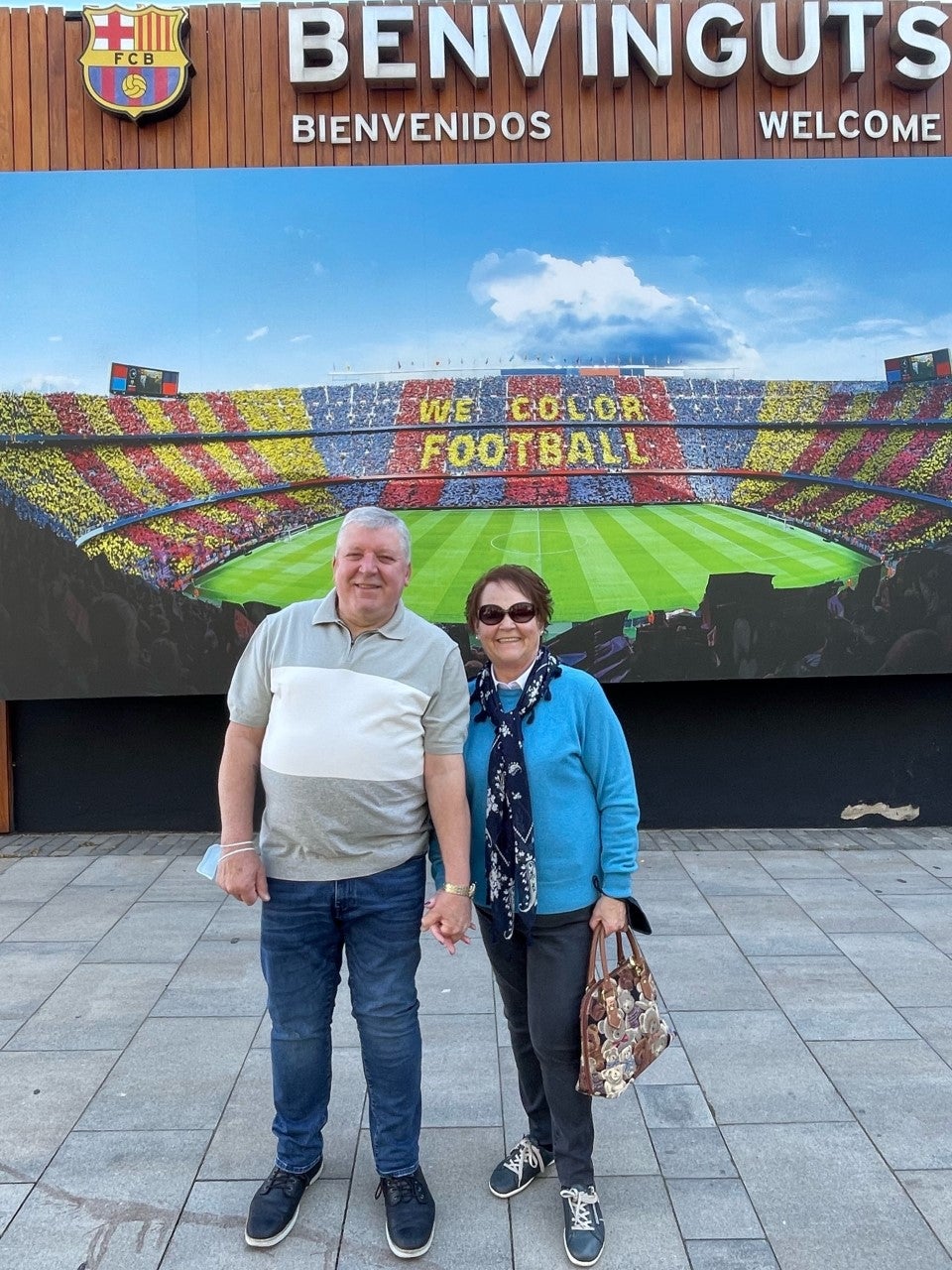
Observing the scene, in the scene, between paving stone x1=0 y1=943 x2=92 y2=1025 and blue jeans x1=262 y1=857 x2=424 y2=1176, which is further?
paving stone x1=0 y1=943 x2=92 y2=1025

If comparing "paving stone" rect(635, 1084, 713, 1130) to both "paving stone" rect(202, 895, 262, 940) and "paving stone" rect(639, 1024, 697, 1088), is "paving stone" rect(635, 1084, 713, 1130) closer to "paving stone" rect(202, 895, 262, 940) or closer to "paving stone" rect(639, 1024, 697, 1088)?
"paving stone" rect(639, 1024, 697, 1088)

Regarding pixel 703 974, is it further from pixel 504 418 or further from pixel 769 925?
pixel 504 418

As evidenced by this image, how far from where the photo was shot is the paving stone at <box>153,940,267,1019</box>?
13.1 ft

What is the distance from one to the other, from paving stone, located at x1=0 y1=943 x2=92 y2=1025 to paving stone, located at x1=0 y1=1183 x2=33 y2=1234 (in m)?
1.20

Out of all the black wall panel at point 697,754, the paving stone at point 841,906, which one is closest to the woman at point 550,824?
the paving stone at point 841,906

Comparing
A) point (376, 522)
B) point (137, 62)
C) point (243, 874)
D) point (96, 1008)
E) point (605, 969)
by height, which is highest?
point (137, 62)

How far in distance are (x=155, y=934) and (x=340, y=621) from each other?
3.08m

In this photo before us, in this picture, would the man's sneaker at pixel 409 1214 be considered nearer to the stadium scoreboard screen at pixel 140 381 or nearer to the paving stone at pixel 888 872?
the paving stone at pixel 888 872

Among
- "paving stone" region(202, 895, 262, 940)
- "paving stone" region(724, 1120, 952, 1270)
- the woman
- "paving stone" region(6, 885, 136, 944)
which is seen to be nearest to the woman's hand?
the woman

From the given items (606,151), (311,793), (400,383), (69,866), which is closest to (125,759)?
(69,866)

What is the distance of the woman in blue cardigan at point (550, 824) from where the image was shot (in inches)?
96.6

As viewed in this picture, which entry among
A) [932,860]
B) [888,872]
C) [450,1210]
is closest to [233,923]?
[450,1210]

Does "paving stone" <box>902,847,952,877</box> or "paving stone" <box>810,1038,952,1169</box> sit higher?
"paving stone" <box>902,847,952,877</box>

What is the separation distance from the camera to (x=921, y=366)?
623cm
